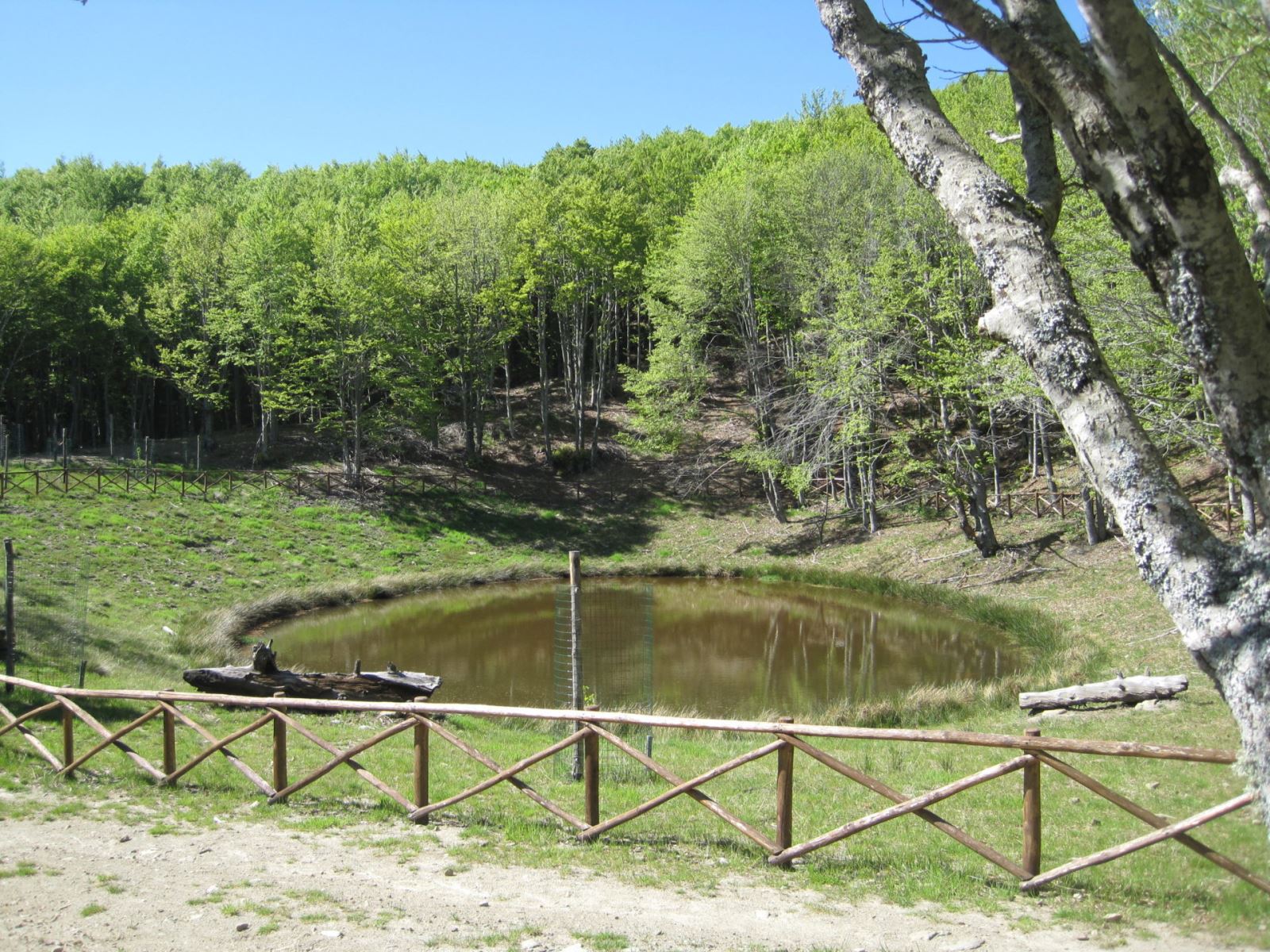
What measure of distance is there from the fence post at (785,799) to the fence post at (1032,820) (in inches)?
66.4

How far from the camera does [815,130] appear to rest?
1905 inches

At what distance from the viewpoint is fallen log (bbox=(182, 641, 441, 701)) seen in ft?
45.0

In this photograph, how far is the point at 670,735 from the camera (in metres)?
14.3

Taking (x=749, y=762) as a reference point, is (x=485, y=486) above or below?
above

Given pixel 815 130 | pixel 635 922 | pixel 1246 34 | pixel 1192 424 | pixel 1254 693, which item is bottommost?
pixel 635 922

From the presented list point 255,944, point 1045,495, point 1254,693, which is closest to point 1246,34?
point 1254,693

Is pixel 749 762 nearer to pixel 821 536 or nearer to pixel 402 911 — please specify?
pixel 402 911

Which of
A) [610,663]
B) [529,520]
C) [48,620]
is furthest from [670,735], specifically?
[529,520]

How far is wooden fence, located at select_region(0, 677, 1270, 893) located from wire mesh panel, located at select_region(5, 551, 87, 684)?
4375mm

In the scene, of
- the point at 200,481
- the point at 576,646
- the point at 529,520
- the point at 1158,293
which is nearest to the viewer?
the point at 1158,293

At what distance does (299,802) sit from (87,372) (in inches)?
1824

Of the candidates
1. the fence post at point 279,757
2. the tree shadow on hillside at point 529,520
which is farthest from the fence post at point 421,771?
the tree shadow on hillside at point 529,520

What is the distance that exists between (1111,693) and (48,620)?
18.6m

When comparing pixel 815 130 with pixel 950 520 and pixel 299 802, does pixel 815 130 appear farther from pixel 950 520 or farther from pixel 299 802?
pixel 299 802
